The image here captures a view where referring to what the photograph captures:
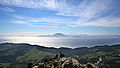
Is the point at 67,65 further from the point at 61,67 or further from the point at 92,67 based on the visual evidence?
the point at 92,67

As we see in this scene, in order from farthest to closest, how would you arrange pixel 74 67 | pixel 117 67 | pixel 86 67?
pixel 117 67 < pixel 86 67 < pixel 74 67

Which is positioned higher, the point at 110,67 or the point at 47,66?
the point at 47,66

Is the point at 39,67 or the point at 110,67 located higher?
the point at 39,67

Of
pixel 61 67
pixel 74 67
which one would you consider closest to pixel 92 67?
pixel 74 67

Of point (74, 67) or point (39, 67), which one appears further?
point (39, 67)

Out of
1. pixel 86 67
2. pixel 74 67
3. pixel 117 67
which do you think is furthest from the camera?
pixel 117 67

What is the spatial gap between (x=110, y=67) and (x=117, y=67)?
12.5m

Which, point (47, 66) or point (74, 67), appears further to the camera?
point (47, 66)

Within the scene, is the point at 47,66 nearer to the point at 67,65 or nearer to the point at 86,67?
the point at 67,65

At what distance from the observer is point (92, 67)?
37500 mm

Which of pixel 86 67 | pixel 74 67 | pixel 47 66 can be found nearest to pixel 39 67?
pixel 47 66

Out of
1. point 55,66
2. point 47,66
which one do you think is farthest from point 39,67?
point 55,66

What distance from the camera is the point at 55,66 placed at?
123 ft

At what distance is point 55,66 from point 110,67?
188123mm
